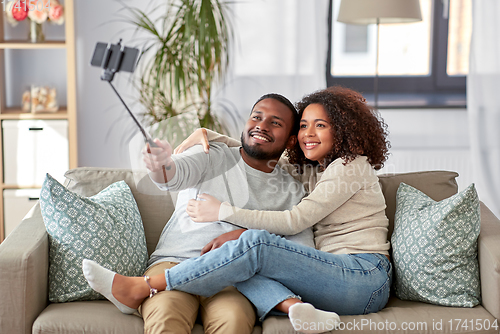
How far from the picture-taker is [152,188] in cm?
183

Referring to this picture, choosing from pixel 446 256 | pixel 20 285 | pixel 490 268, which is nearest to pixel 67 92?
pixel 20 285

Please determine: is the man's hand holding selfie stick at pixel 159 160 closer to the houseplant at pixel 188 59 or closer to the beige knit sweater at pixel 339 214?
the beige knit sweater at pixel 339 214

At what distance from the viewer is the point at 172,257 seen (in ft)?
5.24

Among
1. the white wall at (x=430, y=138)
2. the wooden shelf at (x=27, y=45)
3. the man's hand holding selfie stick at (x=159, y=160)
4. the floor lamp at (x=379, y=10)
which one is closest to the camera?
the man's hand holding selfie stick at (x=159, y=160)

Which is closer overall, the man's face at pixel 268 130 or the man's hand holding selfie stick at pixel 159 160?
the man's hand holding selfie stick at pixel 159 160

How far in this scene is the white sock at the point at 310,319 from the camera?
131cm

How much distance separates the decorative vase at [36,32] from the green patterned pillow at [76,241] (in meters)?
1.53

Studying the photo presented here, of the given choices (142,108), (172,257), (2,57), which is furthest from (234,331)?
Answer: (2,57)

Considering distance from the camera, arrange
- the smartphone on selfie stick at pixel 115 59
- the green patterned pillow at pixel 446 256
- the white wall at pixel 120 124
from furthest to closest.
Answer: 1. the white wall at pixel 120 124
2. the green patterned pillow at pixel 446 256
3. the smartphone on selfie stick at pixel 115 59

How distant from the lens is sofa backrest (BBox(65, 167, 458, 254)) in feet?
5.86

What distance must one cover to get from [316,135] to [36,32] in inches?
73.0

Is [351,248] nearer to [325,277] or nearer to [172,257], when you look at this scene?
[325,277]

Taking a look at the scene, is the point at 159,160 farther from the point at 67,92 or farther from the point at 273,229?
the point at 67,92

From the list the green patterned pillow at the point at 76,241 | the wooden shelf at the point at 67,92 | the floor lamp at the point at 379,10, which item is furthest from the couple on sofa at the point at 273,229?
the wooden shelf at the point at 67,92
